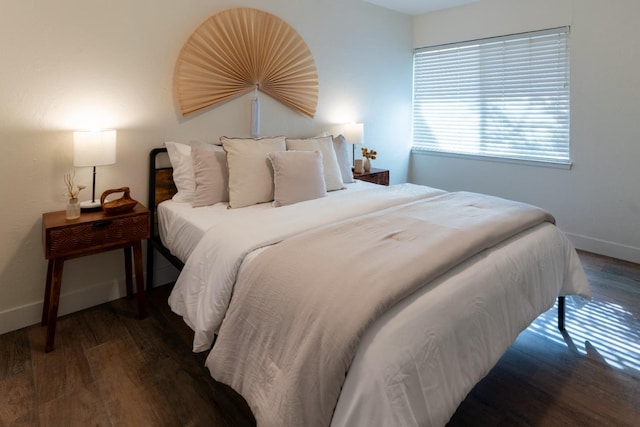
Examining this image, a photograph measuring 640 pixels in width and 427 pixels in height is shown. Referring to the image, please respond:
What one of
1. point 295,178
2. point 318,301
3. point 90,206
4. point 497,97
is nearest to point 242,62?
point 295,178

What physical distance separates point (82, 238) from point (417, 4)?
154 inches

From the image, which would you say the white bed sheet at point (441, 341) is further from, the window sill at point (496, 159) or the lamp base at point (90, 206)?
the window sill at point (496, 159)

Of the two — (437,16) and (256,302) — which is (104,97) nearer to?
(256,302)

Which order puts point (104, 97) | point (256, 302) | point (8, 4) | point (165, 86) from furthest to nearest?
point (165, 86) → point (104, 97) → point (8, 4) → point (256, 302)

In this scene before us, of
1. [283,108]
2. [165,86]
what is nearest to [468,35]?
[283,108]

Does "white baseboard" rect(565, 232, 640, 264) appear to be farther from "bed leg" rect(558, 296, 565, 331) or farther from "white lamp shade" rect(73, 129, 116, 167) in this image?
"white lamp shade" rect(73, 129, 116, 167)

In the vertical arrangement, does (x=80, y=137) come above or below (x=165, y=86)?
below

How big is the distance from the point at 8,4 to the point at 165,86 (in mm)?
898

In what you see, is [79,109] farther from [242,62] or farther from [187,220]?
[242,62]

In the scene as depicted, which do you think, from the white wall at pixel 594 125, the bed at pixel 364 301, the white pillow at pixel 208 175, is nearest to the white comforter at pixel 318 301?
the bed at pixel 364 301

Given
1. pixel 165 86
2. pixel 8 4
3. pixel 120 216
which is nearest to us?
pixel 8 4

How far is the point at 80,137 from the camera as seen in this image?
2145 millimetres

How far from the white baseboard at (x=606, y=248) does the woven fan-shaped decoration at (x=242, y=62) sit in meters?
2.96

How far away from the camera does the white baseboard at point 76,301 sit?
227 cm
